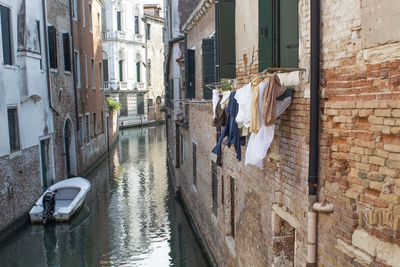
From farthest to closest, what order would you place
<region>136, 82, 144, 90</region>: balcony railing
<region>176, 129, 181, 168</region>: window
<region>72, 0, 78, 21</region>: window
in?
1. <region>136, 82, 144, 90</region>: balcony railing
2. <region>72, 0, 78, 21</region>: window
3. <region>176, 129, 181, 168</region>: window

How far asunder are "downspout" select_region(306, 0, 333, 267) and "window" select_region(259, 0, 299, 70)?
722 mm

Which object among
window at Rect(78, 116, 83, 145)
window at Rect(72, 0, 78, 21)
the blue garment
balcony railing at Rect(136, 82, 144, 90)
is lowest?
window at Rect(78, 116, 83, 145)

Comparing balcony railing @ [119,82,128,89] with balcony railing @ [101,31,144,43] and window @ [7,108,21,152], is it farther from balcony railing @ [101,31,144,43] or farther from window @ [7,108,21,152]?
window @ [7,108,21,152]

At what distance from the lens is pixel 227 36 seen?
695 cm

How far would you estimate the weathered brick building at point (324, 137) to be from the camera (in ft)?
9.84

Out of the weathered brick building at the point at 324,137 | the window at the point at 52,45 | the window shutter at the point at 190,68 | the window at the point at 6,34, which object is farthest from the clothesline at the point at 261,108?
the window at the point at 52,45

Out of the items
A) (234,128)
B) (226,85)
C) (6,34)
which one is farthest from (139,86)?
(234,128)

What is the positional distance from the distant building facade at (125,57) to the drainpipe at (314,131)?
36.3 metres

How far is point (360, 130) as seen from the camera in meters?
3.26

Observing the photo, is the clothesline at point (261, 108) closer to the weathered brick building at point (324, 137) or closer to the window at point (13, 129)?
the weathered brick building at point (324, 137)

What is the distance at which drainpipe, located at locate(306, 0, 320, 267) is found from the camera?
148 inches

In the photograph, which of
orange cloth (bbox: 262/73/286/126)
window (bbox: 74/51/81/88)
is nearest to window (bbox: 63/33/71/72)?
window (bbox: 74/51/81/88)

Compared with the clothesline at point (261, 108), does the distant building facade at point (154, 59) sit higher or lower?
higher

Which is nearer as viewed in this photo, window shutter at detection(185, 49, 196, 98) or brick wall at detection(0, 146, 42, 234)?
brick wall at detection(0, 146, 42, 234)
